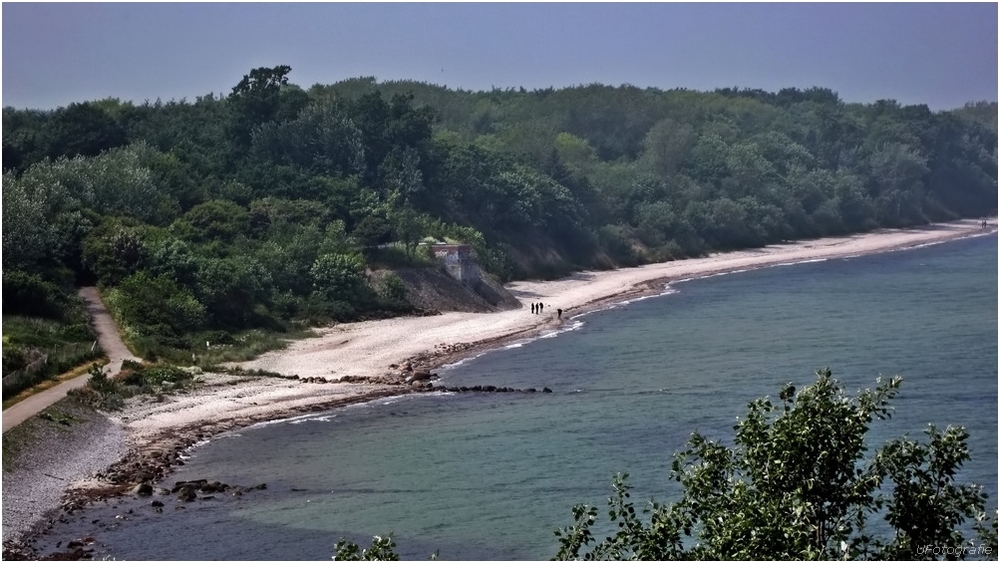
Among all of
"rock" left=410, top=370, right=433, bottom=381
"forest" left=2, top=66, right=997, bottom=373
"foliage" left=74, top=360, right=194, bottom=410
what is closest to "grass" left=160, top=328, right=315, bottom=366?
"forest" left=2, top=66, right=997, bottom=373

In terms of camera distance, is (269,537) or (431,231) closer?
(269,537)

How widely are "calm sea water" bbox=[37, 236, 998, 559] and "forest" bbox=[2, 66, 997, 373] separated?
11785 mm

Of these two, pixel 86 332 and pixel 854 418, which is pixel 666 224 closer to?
pixel 86 332

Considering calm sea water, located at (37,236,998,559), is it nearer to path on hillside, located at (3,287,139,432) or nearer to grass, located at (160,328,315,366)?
path on hillside, located at (3,287,139,432)

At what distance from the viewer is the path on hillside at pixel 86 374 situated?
4200 cm

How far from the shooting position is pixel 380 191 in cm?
9388

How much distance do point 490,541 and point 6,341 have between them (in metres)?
23.9

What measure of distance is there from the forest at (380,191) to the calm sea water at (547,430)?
38.7 ft

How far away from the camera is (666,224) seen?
375 feet

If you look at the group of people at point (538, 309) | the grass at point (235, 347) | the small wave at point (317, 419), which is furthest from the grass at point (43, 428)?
the group of people at point (538, 309)

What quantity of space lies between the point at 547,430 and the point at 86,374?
16932 millimetres

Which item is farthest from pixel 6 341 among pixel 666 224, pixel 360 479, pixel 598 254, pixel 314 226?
pixel 666 224

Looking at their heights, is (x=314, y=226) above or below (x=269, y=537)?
above

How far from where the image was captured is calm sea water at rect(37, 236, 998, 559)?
3472 centimetres
